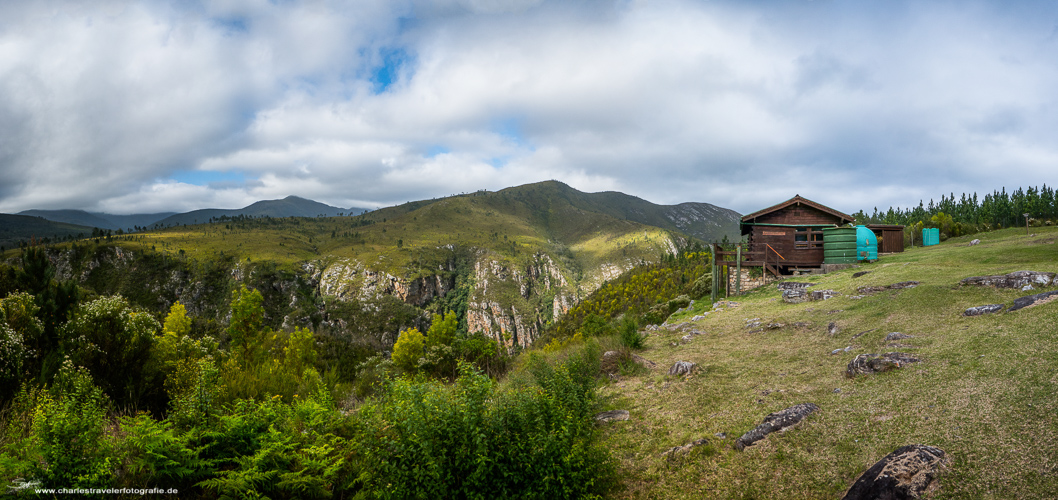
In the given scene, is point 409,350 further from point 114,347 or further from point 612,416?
point 612,416

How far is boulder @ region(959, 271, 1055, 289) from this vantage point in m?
10.6

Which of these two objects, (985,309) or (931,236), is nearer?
(985,309)

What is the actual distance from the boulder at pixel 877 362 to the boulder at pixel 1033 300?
3.85 metres

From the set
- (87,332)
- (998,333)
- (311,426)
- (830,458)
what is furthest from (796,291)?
(87,332)

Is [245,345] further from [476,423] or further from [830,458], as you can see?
[830,458]

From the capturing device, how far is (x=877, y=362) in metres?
7.90

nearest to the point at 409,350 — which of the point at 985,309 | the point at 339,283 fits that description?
the point at 985,309

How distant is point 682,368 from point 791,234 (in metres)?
19.5

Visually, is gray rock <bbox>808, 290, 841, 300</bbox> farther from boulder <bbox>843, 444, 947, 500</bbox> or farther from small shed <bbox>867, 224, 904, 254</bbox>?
small shed <bbox>867, 224, 904, 254</bbox>

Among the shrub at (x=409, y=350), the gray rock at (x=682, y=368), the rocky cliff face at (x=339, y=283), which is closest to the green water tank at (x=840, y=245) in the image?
the gray rock at (x=682, y=368)

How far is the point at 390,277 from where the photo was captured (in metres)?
158

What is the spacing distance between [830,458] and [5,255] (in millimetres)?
214438

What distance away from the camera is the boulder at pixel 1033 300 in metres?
8.91

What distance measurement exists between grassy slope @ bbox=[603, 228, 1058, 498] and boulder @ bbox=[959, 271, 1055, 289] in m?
0.63
